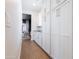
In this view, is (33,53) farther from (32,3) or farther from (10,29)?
(10,29)

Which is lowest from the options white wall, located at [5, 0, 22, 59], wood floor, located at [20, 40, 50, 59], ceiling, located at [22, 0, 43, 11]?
wood floor, located at [20, 40, 50, 59]

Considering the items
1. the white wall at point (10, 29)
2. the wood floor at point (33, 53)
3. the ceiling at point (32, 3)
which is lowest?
the wood floor at point (33, 53)

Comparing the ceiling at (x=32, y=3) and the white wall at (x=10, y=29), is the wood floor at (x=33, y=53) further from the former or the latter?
the ceiling at (x=32, y=3)

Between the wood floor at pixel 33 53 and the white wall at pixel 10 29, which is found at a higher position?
the white wall at pixel 10 29

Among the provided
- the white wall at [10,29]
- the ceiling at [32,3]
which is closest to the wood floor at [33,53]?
the white wall at [10,29]

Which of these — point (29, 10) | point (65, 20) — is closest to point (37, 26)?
point (29, 10)

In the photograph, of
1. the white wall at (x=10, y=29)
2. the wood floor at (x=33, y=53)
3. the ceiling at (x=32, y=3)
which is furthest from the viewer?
the ceiling at (x=32, y=3)

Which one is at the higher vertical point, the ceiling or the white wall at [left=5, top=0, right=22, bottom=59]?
the ceiling

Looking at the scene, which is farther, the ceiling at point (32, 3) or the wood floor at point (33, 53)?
the ceiling at point (32, 3)

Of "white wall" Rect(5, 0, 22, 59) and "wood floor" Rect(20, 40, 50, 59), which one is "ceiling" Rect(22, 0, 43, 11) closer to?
"wood floor" Rect(20, 40, 50, 59)

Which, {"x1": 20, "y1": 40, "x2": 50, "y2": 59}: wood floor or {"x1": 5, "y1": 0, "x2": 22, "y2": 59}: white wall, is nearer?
{"x1": 5, "y1": 0, "x2": 22, "y2": 59}: white wall

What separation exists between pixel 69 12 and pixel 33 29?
704 cm

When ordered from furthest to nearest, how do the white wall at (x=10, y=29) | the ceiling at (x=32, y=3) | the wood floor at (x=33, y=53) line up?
the ceiling at (x=32, y=3), the wood floor at (x=33, y=53), the white wall at (x=10, y=29)

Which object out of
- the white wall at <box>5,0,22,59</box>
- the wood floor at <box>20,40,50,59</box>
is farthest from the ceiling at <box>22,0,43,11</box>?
the white wall at <box>5,0,22,59</box>
